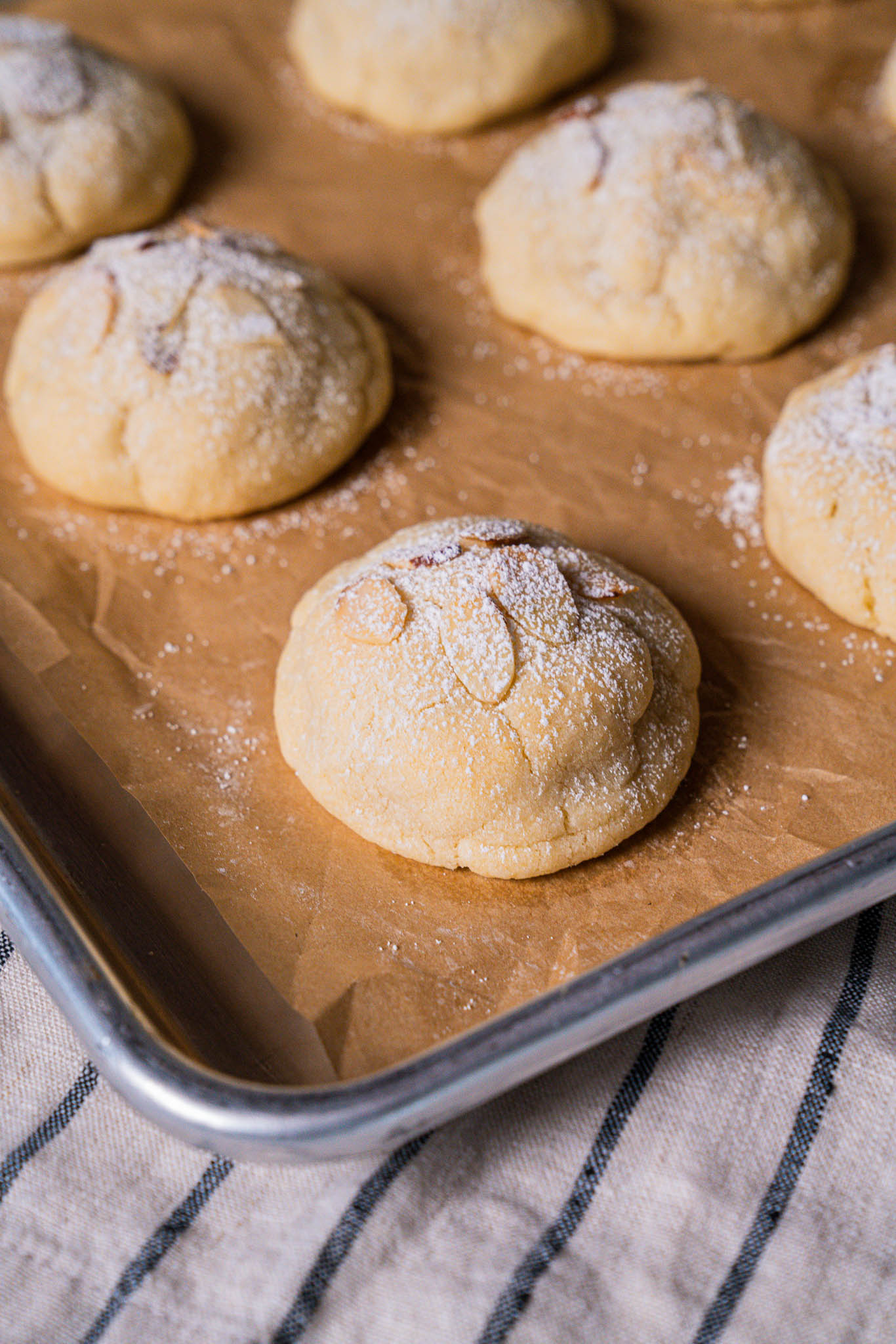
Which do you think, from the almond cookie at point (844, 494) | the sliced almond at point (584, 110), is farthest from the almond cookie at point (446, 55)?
the almond cookie at point (844, 494)

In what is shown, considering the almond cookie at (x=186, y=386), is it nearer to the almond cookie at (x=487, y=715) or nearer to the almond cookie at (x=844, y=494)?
the almond cookie at (x=487, y=715)

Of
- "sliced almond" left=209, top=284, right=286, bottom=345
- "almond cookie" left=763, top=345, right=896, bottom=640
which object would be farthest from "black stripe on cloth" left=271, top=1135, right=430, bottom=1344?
"sliced almond" left=209, top=284, right=286, bottom=345

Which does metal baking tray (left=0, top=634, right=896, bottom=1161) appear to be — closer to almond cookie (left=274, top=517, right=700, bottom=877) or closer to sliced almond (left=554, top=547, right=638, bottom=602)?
almond cookie (left=274, top=517, right=700, bottom=877)

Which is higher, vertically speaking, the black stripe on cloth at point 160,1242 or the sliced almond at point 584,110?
the sliced almond at point 584,110

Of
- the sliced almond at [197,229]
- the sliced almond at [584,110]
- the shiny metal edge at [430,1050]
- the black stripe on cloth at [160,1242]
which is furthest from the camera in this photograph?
the sliced almond at [584,110]

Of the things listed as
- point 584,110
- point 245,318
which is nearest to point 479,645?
point 245,318

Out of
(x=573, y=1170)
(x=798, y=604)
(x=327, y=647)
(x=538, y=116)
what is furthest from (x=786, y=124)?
(x=573, y=1170)
